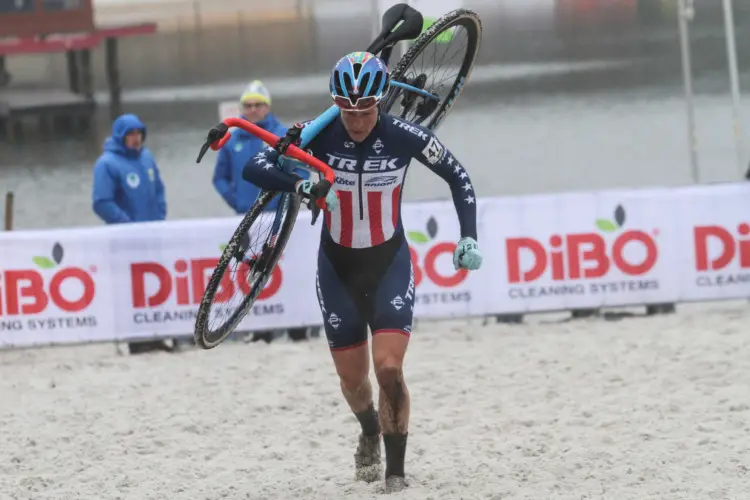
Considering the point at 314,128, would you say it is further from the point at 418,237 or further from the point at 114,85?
the point at 114,85

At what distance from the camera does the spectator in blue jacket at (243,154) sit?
11.1m

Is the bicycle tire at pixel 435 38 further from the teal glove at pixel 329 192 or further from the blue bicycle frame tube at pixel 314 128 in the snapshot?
the teal glove at pixel 329 192

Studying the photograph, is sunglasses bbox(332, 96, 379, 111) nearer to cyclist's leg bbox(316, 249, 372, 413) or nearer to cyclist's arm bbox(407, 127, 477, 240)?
cyclist's arm bbox(407, 127, 477, 240)

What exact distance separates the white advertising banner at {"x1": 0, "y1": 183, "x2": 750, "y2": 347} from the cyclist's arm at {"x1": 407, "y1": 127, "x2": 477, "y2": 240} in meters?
4.53

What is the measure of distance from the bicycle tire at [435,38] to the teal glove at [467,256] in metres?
1.07

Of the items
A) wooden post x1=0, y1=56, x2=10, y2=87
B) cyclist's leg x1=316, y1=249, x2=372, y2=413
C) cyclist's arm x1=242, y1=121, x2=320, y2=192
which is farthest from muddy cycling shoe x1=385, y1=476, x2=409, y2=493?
wooden post x1=0, y1=56, x2=10, y2=87

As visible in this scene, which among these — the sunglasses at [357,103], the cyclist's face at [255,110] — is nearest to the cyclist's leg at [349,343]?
the sunglasses at [357,103]

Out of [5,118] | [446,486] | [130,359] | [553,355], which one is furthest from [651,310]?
[5,118]

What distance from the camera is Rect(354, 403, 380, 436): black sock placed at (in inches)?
271

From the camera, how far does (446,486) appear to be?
6.66 m

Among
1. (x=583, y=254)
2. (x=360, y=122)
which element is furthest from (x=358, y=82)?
(x=583, y=254)

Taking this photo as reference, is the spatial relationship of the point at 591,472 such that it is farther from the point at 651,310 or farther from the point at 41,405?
the point at 651,310

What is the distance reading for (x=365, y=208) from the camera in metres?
6.51

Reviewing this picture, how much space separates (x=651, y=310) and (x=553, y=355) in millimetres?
1983
